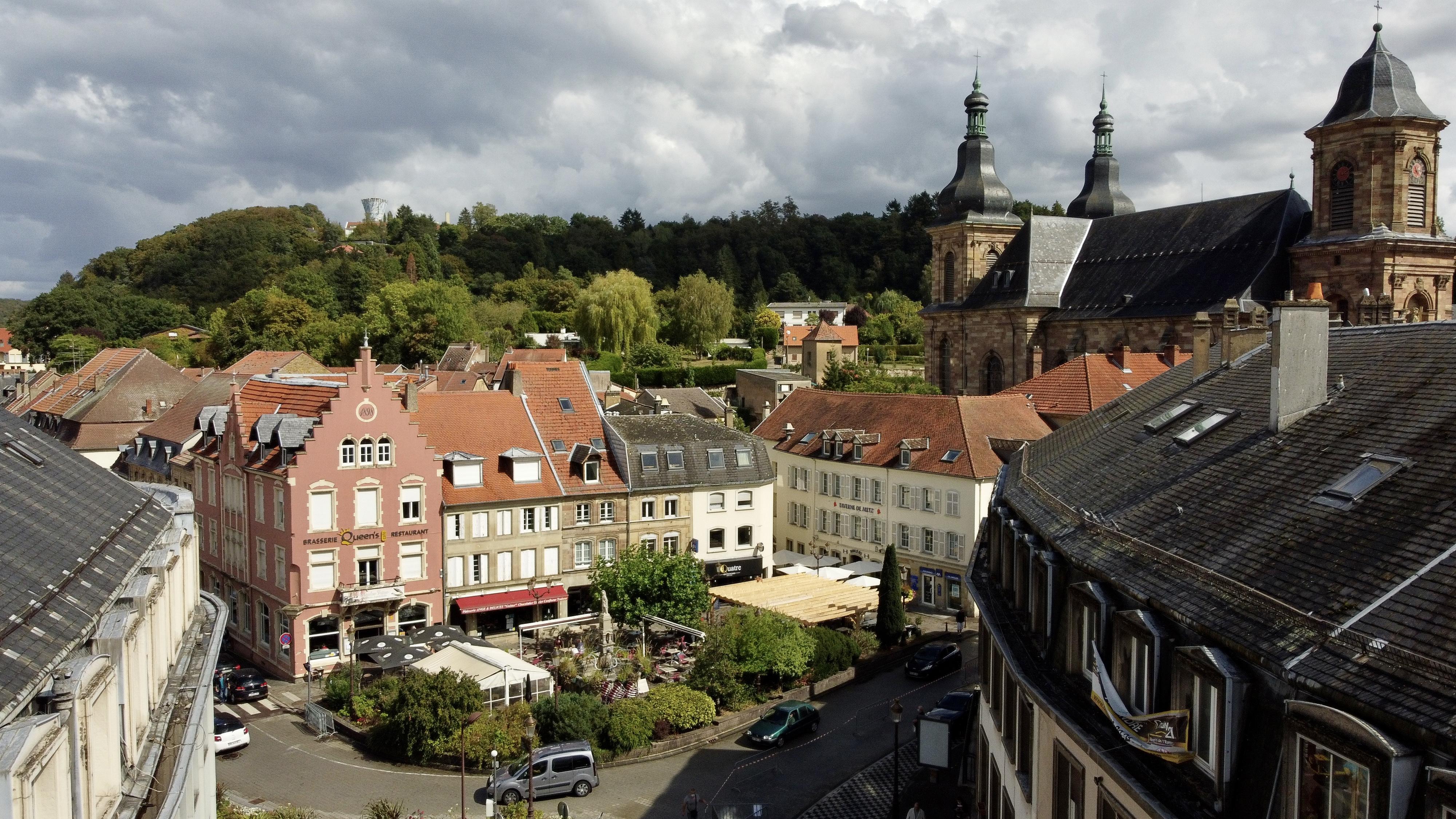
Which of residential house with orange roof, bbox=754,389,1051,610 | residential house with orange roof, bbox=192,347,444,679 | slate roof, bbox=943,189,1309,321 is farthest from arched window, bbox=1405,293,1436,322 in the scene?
residential house with orange roof, bbox=192,347,444,679

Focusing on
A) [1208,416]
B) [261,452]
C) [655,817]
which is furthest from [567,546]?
[1208,416]

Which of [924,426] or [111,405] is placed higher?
[111,405]

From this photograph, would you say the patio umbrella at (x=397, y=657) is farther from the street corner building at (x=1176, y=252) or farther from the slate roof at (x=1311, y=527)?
the street corner building at (x=1176, y=252)

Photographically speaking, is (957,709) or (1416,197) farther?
(1416,197)

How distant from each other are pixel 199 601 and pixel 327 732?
1252 cm

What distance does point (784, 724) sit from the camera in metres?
29.3

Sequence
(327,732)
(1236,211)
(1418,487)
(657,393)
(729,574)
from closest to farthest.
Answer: (1418,487)
(327,732)
(729,574)
(1236,211)
(657,393)

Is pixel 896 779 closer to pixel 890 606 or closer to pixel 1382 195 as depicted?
pixel 890 606

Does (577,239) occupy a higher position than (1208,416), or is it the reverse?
(577,239)

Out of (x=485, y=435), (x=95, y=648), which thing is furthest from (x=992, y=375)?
(x=95, y=648)

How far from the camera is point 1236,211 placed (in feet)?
197

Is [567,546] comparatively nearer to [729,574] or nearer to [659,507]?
[659,507]

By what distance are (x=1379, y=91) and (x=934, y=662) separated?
37.0 meters

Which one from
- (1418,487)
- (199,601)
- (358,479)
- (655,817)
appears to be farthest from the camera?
(358,479)
